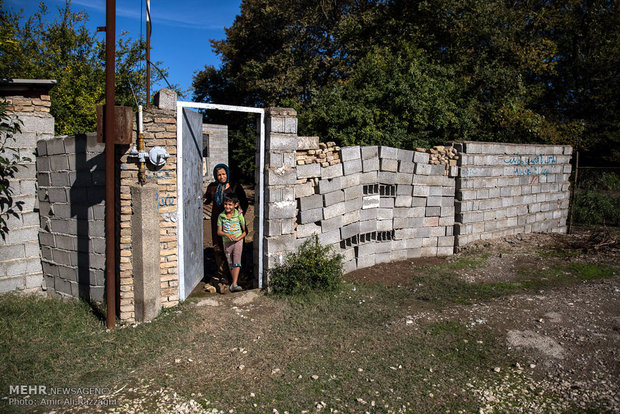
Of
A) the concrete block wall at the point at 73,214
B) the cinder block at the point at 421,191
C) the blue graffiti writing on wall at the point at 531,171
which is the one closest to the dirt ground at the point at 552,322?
the cinder block at the point at 421,191

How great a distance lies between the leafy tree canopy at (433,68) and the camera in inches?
391

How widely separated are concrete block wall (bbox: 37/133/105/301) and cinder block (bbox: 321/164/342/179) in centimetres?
322

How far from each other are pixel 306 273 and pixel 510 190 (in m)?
6.24

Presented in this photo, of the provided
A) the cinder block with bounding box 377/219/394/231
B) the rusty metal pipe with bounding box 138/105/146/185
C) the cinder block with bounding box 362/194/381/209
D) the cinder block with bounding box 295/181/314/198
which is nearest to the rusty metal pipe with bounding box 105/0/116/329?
the rusty metal pipe with bounding box 138/105/146/185

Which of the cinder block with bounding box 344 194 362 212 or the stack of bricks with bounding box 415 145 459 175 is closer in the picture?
the cinder block with bounding box 344 194 362 212

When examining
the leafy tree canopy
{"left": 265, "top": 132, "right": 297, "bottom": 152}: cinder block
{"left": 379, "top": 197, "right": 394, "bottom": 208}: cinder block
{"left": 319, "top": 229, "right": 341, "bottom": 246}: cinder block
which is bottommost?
{"left": 319, "top": 229, "right": 341, "bottom": 246}: cinder block

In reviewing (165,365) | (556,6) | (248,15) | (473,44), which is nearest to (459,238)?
(165,365)

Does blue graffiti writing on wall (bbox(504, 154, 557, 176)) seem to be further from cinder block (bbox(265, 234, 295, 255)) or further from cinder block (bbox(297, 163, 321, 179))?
cinder block (bbox(265, 234, 295, 255))

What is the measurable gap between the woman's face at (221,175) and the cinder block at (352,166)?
78.2 inches

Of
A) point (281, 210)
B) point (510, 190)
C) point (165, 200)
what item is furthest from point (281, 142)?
point (510, 190)

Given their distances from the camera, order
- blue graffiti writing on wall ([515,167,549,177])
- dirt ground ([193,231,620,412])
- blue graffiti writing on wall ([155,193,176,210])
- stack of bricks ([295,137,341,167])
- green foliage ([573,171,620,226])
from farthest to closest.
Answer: green foliage ([573,171,620,226]), blue graffiti writing on wall ([515,167,549,177]), stack of bricks ([295,137,341,167]), blue graffiti writing on wall ([155,193,176,210]), dirt ground ([193,231,620,412])

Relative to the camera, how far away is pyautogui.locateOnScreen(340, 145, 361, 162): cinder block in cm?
691

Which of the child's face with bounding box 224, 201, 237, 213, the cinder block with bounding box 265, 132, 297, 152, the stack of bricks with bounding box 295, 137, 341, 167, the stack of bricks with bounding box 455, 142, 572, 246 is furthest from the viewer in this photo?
the stack of bricks with bounding box 455, 142, 572, 246

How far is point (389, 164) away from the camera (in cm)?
761
